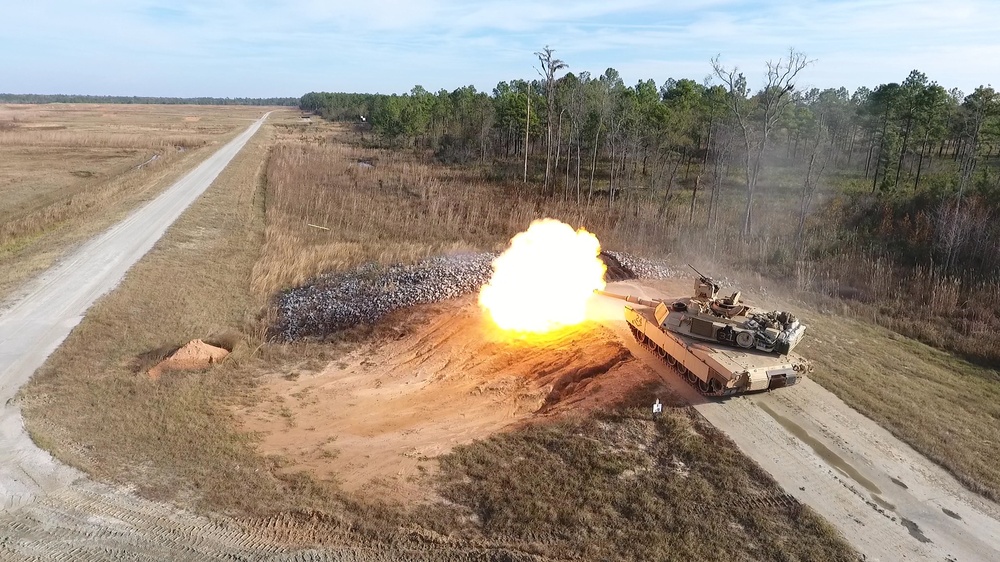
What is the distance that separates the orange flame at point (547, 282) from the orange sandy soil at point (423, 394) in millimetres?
901

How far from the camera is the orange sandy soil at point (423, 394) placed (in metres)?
Result: 13.9

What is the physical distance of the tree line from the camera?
35.5 m

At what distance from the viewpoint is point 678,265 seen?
29547 mm

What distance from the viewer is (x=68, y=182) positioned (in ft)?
174

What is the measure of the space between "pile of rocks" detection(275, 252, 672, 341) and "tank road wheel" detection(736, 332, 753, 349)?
10.4 m

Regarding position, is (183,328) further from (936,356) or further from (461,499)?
(936,356)

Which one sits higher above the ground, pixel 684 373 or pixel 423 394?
pixel 684 373

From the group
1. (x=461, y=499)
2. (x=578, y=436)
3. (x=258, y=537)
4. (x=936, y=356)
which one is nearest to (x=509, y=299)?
(x=578, y=436)

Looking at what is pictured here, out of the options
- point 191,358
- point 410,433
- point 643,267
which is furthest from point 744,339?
point 191,358

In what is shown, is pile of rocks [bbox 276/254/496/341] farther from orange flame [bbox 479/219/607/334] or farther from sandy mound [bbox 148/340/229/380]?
sandy mound [bbox 148/340/229/380]

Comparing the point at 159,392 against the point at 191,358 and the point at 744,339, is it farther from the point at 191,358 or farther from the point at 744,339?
the point at 744,339

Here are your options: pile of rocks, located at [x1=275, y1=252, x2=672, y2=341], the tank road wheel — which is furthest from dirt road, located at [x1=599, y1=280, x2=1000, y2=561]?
pile of rocks, located at [x1=275, y1=252, x2=672, y2=341]

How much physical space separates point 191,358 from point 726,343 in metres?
15.9

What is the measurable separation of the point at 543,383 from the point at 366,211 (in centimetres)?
2656
